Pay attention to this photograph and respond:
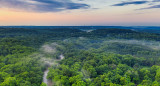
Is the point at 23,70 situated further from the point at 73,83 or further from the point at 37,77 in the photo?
the point at 73,83

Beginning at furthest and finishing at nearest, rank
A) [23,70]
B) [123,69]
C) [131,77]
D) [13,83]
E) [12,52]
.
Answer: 1. [12,52]
2. [123,69]
3. [131,77]
4. [23,70]
5. [13,83]

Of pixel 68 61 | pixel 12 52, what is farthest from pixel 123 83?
pixel 12 52

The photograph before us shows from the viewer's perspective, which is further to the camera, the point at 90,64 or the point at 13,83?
the point at 90,64

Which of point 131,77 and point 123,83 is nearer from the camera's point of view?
point 123,83

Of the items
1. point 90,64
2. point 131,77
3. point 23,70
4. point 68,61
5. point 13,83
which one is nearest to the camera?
point 13,83

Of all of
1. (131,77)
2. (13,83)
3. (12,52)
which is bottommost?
(131,77)

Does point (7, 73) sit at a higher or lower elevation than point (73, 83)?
higher

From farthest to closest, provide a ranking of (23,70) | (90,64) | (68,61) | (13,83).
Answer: (68,61)
(90,64)
(23,70)
(13,83)

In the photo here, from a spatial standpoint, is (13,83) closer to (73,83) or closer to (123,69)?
(73,83)

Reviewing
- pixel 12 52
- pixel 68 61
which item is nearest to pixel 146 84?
pixel 68 61
